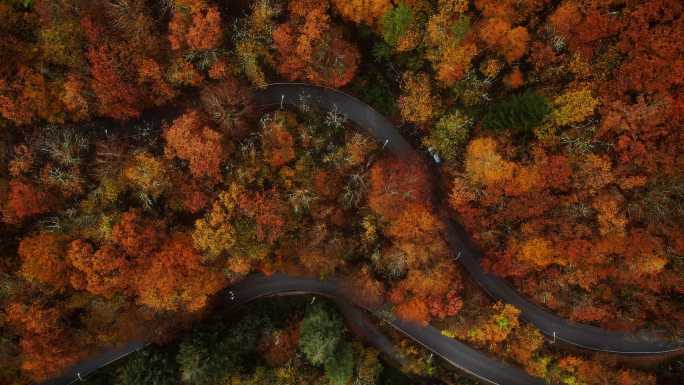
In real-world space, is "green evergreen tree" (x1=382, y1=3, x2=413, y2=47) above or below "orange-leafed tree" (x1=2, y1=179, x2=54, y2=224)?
above

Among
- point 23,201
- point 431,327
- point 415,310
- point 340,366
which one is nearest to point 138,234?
point 23,201

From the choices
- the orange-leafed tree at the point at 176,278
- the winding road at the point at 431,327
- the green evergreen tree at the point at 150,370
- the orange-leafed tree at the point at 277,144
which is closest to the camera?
the orange-leafed tree at the point at 176,278

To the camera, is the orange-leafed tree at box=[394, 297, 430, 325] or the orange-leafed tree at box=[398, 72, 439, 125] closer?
the orange-leafed tree at box=[398, 72, 439, 125]

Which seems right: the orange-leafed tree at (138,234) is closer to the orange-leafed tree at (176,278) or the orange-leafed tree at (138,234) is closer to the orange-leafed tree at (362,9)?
the orange-leafed tree at (176,278)

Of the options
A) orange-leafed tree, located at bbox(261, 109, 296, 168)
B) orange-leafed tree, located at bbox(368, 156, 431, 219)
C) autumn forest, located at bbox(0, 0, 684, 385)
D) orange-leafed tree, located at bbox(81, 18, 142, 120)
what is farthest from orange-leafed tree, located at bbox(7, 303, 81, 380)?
orange-leafed tree, located at bbox(368, 156, 431, 219)

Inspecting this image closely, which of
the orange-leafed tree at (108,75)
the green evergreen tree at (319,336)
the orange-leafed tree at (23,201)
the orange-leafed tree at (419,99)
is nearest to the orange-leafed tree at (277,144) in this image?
the orange-leafed tree at (419,99)

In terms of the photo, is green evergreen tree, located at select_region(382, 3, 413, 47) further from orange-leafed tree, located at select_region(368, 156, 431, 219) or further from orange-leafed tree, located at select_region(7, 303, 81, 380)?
orange-leafed tree, located at select_region(7, 303, 81, 380)
